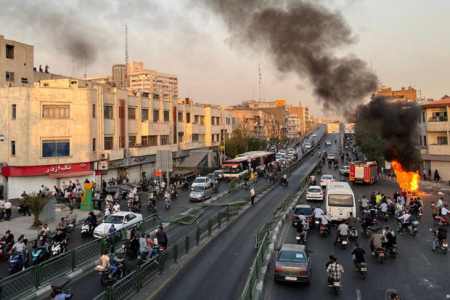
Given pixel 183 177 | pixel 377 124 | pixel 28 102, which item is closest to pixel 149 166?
pixel 183 177

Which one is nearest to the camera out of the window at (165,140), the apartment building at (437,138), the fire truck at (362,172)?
the fire truck at (362,172)

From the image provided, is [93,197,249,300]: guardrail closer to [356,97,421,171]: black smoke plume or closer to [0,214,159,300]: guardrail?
[0,214,159,300]: guardrail

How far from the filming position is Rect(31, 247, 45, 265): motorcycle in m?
16.1

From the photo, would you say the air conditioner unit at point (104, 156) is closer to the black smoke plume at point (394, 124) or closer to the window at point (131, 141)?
the window at point (131, 141)

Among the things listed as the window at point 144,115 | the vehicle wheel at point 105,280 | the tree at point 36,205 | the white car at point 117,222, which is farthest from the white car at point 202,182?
the vehicle wheel at point 105,280

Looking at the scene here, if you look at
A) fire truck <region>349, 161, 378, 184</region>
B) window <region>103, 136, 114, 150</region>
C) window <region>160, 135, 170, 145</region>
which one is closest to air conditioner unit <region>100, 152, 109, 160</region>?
window <region>103, 136, 114, 150</region>

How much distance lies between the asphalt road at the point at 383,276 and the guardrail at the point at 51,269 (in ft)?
27.0

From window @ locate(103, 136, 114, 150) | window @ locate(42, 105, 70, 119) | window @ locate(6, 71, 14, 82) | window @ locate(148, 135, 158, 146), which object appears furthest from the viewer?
window @ locate(148, 135, 158, 146)

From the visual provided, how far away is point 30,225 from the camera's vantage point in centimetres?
2541

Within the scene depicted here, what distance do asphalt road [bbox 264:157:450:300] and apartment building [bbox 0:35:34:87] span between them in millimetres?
44837

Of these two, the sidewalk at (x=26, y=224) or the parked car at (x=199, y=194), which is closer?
the sidewalk at (x=26, y=224)

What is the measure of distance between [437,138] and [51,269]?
171 ft

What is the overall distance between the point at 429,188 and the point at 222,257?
35.2m

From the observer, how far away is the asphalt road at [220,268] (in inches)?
544
